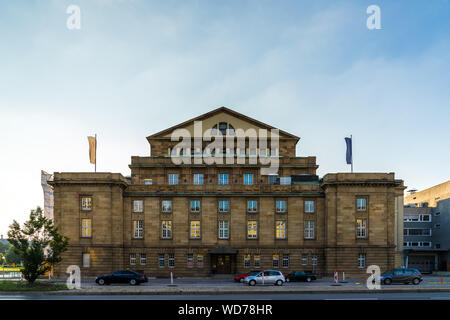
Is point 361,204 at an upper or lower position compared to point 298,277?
upper

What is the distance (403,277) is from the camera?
38.7 meters

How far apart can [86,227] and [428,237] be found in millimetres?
74211

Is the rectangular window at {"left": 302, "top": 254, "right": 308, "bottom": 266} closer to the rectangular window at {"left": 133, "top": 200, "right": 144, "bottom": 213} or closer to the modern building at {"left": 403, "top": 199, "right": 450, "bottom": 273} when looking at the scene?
the rectangular window at {"left": 133, "top": 200, "right": 144, "bottom": 213}

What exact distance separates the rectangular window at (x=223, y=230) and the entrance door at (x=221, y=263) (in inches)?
A: 103

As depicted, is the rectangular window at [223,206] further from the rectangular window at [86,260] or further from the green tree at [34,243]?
the green tree at [34,243]

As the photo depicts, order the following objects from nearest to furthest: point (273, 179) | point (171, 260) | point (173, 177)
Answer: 1. point (171, 260)
2. point (273, 179)
3. point (173, 177)

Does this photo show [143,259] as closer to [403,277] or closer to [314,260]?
[314,260]

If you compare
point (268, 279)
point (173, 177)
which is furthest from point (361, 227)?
point (173, 177)

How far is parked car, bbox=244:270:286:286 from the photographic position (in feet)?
128

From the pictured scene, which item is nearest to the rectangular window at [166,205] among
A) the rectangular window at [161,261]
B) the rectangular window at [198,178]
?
the rectangular window at [161,261]

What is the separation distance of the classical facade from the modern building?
102 ft

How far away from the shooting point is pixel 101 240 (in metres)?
48.8

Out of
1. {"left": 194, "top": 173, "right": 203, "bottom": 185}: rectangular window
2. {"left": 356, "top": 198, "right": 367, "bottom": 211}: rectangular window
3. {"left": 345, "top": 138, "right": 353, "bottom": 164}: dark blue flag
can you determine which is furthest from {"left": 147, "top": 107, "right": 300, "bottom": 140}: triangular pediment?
{"left": 356, "top": 198, "right": 367, "bottom": 211}: rectangular window
